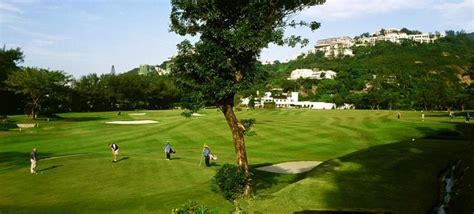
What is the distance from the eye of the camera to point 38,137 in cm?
5691

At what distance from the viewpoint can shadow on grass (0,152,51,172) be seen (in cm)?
3300

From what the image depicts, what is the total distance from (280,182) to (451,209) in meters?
13.2

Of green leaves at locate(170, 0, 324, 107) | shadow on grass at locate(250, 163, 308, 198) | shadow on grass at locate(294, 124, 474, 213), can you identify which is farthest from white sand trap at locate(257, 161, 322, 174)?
green leaves at locate(170, 0, 324, 107)

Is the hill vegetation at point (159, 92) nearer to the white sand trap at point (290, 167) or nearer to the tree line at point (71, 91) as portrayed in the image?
the tree line at point (71, 91)

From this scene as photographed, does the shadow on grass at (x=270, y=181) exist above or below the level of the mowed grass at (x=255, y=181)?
→ below

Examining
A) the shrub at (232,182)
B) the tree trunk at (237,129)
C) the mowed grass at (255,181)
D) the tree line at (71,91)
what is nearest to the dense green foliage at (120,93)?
the tree line at (71,91)

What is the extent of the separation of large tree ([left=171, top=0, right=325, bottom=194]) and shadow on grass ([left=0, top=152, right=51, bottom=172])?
17993 mm

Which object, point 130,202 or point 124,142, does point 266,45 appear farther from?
point 124,142

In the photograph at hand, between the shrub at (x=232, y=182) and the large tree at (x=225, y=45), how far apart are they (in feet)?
2.01

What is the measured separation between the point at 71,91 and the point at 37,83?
103 ft

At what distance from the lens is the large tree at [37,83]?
8194 cm

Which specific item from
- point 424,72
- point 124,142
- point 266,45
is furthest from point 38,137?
point 424,72

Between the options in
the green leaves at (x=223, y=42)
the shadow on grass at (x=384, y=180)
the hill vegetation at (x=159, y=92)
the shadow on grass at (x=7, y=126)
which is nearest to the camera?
the shadow on grass at (x=384, y=180)

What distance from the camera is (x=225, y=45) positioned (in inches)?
913
